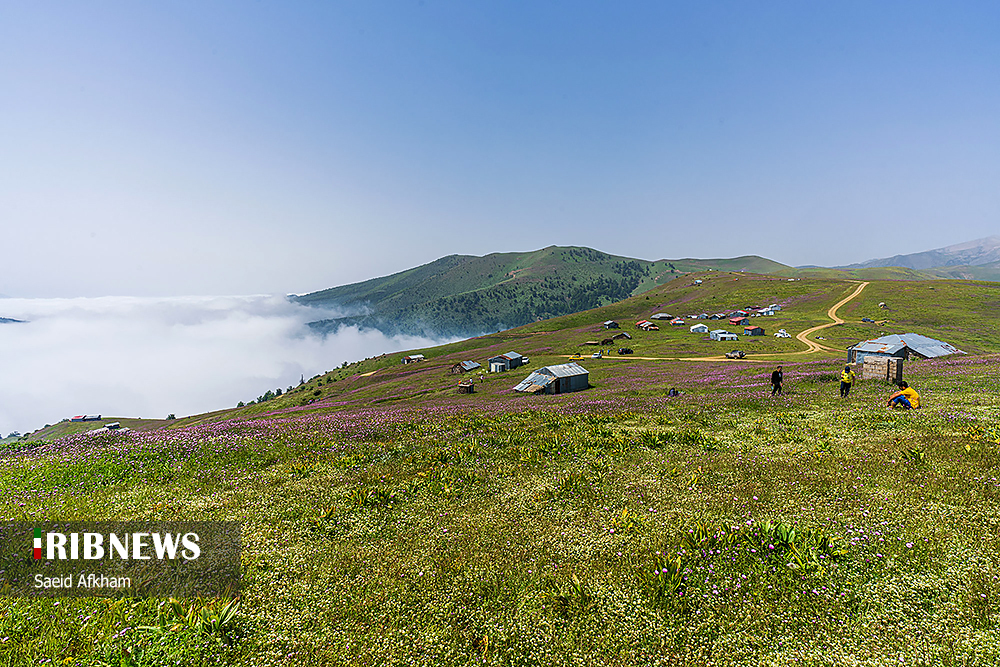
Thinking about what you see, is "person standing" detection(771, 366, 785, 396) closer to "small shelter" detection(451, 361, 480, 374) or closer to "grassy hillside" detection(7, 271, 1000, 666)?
"grassy hillside" detection(7, 271, 1000, 666)

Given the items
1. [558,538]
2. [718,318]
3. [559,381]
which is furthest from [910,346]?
[718,318]

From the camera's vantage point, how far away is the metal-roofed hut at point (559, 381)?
231 ft

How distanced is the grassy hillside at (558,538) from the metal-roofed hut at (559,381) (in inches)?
1941

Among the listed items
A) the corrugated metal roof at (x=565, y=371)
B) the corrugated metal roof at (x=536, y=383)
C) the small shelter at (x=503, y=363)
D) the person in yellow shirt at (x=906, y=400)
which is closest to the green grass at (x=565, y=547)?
the person in yellow shirt at (x=906, y=400)

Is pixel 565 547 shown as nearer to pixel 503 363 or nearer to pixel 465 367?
pixel 503 363

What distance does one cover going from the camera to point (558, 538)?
1027cm

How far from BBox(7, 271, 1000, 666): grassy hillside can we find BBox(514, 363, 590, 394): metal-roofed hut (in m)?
49.3

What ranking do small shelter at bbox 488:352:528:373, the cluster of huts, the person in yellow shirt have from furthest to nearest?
the cluster of huts, small shelter at bbox 488:352:528:373, the person in yellow shirt

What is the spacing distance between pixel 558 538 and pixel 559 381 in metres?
60.9

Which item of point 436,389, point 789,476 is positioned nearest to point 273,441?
point 789,476

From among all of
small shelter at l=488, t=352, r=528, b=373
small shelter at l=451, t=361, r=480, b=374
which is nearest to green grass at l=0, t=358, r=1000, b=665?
small shelter at l=488, t=352, r=528, b=373

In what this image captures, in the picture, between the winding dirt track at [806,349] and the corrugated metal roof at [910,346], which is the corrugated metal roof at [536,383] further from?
the corrugated metal roof at [910,346]

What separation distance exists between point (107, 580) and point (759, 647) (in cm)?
1273

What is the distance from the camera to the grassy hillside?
23.0 ft
